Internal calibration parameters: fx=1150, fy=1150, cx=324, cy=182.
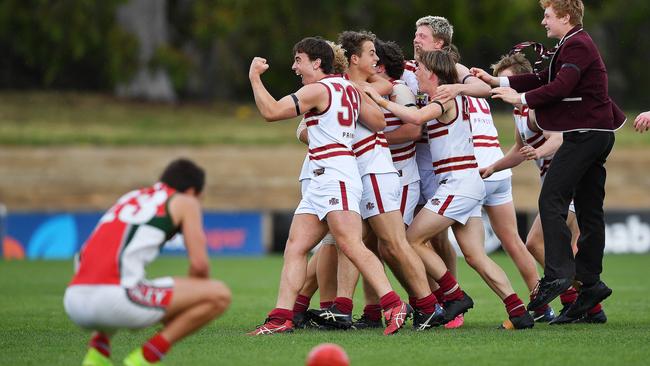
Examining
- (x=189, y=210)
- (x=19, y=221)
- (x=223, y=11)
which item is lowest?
(x=19, y=221)

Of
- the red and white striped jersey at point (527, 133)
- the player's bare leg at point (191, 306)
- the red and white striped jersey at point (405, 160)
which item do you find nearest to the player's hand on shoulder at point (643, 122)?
the red and white striped jersey at point (527, 133)

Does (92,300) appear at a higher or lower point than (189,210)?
lower

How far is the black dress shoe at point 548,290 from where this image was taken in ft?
31.2

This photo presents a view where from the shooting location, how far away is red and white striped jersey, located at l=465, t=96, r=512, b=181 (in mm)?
11031

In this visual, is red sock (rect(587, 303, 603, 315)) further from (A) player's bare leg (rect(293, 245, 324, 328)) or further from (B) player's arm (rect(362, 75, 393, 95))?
(B) player's arm (rect(362, 75, 393, 95))

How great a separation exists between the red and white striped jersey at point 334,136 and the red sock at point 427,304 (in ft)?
3.77

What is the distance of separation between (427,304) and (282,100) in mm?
2160

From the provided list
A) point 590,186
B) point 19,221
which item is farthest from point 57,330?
point 19,221

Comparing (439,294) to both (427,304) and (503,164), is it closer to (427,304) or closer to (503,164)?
(427,304)

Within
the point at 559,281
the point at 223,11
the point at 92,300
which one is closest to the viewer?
the point at 92,300

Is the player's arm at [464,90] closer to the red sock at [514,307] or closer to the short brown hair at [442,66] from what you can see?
the short brown hair at [442,66]

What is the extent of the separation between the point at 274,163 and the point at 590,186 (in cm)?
2173

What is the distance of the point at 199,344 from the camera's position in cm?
891

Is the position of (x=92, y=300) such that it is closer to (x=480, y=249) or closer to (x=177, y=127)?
(x=480, y=249)
